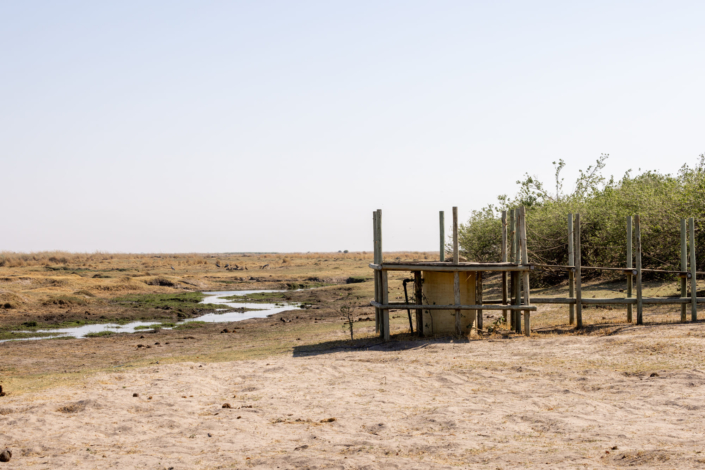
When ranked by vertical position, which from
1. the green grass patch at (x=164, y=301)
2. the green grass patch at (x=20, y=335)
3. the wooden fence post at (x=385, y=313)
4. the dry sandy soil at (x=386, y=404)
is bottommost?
the green grass patch at (x=20, y=335)

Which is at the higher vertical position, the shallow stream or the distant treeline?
the distant treeline

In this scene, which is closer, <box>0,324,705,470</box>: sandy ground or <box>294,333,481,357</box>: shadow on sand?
<box>0,324,705,470</box>: sandy ground

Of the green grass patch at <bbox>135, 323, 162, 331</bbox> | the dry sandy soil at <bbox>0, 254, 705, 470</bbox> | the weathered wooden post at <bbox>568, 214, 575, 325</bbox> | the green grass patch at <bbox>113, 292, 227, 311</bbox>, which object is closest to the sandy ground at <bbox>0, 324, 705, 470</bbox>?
the dry sandy soil at <bbox>0, 254, 705, 470</bbox>

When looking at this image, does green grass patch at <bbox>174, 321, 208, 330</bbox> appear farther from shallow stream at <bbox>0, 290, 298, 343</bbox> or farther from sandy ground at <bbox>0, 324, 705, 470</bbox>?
sandy ground at <bbox>0, 324, 705, 470</bbox>

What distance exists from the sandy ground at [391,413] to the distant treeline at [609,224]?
378 inches

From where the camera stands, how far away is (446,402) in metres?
9.08

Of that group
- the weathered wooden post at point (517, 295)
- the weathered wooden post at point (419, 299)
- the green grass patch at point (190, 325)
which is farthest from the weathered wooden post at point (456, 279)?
the green grass patch at point (190, 325)

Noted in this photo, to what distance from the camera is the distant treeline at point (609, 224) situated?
21.3 m

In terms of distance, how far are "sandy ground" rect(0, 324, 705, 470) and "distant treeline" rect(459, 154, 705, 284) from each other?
378 inches

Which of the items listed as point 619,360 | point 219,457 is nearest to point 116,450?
point 219,457

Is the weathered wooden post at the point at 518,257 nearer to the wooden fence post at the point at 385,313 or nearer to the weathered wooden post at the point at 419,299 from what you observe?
the weathered wooden post at the point at 419,299

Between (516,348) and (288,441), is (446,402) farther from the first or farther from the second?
(516,348)

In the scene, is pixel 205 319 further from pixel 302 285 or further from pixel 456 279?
pixel 302 285

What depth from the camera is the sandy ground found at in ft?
22.0
